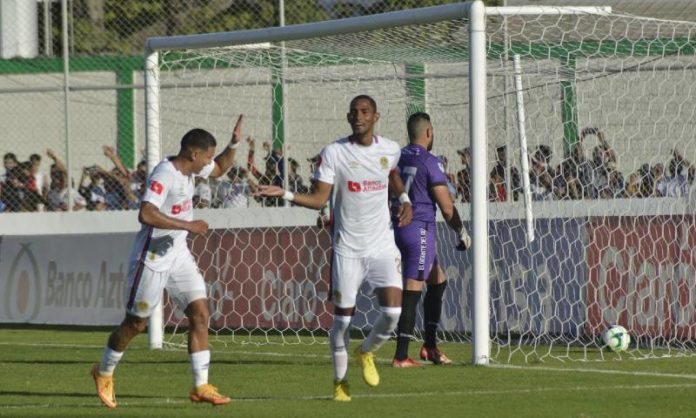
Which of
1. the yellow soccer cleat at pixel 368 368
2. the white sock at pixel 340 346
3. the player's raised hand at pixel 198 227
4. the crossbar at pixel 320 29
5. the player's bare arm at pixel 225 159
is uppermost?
the crossbar at pixel 320 29

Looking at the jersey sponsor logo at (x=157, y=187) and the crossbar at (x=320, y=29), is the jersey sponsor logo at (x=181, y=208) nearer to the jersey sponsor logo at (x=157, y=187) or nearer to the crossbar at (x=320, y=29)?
the jersey sponsor logo at (x=157, y=187)

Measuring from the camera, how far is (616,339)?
591 inches

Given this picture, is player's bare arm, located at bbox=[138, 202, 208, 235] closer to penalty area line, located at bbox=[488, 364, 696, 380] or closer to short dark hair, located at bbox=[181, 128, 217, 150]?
short dark hair, located at bbox=[181, 128, 217, 150]

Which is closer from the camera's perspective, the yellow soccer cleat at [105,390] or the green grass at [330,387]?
the green grass at [330,387]

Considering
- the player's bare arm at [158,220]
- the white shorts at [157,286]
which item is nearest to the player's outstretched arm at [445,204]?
the white shorts at [157,286]

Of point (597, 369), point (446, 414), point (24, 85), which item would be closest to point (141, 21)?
point (24, 85)

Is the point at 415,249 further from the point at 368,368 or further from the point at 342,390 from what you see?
the point at 342,390

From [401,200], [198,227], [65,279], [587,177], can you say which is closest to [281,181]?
[65,279]

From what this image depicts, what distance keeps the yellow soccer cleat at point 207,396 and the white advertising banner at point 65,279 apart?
956 cm

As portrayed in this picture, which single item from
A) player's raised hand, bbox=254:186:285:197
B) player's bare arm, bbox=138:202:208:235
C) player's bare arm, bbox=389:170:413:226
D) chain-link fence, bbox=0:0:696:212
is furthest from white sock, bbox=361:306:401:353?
chain-link fence, bbox=0:0:696:212

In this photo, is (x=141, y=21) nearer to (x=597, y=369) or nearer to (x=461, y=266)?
(x=461, y=266)

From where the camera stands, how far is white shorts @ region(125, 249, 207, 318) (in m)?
11.3

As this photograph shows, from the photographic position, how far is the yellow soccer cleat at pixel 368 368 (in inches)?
456

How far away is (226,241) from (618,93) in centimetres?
509
